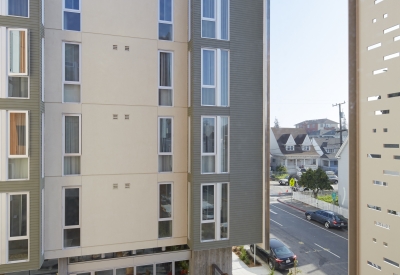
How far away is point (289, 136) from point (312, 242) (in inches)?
697

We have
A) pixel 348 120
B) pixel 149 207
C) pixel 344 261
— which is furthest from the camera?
pixel 344 261

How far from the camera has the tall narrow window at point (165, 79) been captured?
6.24m

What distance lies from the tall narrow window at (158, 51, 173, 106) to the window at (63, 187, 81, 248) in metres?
2.77

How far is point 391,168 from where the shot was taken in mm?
3508

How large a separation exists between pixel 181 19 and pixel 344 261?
33.6ft

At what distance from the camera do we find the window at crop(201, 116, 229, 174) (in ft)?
20.1

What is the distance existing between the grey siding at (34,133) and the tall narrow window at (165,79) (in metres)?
2.45

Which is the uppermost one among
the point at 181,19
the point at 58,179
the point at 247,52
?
the point at 181,19

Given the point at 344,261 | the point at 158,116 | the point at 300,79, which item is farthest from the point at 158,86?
the point at 344,261

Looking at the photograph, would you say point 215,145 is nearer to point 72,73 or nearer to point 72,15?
point 72,73

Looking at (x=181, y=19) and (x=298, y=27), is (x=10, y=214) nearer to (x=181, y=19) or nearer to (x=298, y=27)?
(x=181, y=19)

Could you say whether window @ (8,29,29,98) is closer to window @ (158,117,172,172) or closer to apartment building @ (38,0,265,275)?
apartment building @ (38,0,265,275)

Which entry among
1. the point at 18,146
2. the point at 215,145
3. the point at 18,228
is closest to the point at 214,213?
the point at 215,145

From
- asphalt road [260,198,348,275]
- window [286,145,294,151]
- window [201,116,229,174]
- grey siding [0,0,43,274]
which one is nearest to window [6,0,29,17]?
grey siding [0,0,43,274]
